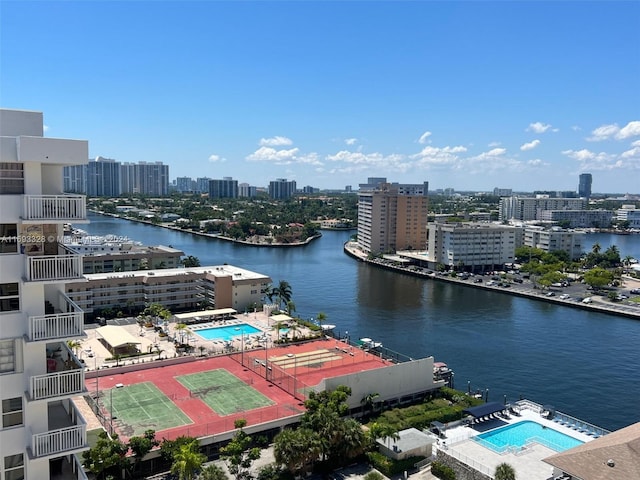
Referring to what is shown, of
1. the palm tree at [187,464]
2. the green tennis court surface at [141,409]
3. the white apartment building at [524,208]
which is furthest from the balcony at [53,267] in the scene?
the white apartment building at [524,208]

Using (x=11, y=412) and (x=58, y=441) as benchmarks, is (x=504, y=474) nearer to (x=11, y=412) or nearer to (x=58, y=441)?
(x=58, y=441)

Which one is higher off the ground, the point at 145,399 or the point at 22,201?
the point at 22,201

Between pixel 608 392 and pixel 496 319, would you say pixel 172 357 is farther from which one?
pixel 496 319

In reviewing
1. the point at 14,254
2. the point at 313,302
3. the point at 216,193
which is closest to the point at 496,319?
the point at 313,302

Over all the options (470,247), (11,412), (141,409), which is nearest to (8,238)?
(11,412)

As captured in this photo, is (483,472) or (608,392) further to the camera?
(608,392)

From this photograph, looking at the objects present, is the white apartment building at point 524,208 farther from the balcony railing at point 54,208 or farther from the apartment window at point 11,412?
the apartment window at point 11,412

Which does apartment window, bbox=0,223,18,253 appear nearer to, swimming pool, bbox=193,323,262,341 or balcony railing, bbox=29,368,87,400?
balcony railing, bbox=29,368,87,400
